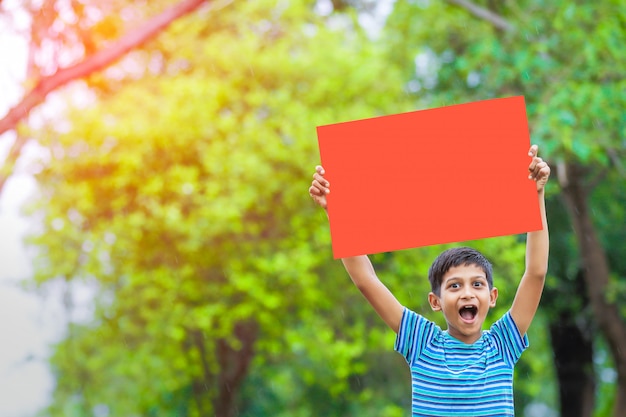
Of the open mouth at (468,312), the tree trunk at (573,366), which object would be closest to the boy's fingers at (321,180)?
the open mouth at (468,312)

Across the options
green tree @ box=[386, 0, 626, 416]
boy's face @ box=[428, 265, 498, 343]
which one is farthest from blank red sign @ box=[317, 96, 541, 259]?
green tree @ box=[386, 0, 626, 416]

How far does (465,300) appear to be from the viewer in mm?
2287

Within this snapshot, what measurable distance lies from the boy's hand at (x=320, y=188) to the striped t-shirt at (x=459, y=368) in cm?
41

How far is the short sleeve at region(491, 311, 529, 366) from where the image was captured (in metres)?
2.32

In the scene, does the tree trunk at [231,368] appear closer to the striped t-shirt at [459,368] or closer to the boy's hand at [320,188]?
the boy's hand at [320,188]

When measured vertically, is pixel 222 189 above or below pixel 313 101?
below

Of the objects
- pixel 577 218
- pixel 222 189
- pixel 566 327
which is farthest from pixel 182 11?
pixel 566 327

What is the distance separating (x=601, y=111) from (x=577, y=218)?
283cm

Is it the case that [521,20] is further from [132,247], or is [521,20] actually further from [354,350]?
[132,247]

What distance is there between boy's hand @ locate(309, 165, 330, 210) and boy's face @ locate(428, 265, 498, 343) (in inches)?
16.0

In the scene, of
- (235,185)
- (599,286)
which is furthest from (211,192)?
(599,286)

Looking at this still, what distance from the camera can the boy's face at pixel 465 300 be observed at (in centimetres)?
229

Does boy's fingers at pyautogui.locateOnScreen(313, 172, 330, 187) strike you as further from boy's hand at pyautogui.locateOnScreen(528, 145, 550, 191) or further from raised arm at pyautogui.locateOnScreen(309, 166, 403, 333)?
boy's hand at pyautogui.locateOnScreen(528, 145, 550, 191)

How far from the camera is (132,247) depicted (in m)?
10.0
